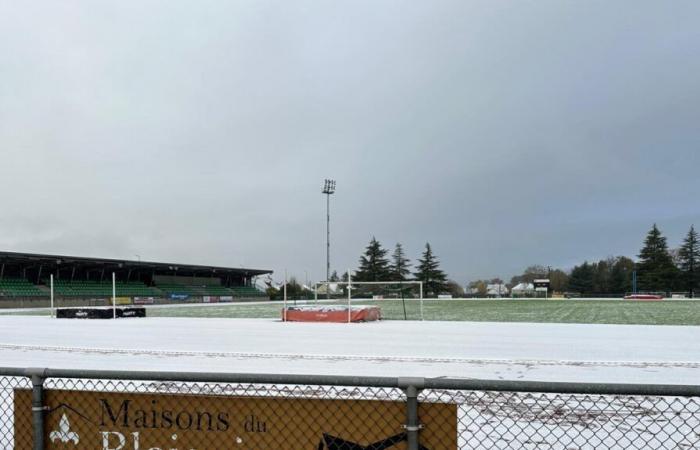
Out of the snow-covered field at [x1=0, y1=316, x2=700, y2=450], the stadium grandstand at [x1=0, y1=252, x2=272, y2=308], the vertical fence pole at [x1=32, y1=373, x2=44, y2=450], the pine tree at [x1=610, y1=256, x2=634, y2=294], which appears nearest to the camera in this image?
the vertical fence pole at [x1=32, y1=373, x2=44, y2=450]

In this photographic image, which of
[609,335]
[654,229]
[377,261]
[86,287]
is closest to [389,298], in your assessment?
[609,335]

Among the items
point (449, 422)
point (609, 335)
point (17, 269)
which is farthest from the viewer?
point (17, 269)

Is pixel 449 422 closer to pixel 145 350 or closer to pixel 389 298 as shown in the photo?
pixel 145 350

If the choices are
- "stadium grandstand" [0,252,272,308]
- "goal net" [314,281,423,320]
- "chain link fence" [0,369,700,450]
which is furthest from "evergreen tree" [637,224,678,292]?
"chain link fence" [0,369,700,450]

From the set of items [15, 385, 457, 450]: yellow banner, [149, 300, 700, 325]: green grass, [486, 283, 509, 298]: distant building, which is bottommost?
[486, 283, 509, 298]: distant building

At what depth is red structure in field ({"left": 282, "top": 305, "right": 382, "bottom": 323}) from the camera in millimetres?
27312

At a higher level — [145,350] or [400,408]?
[400,408]

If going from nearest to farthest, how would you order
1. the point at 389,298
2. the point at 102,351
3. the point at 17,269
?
the point at 102,351 → the point at 389,298 → the point at 17,269

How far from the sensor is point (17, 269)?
66.1 m

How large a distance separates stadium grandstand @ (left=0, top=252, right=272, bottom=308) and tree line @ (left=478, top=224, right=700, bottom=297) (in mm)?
64473

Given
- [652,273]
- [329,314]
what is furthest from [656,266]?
[329,314]

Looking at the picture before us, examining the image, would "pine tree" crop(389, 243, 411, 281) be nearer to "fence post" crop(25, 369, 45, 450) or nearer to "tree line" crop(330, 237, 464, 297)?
"tree line" crop(330, 237, 464, 297)

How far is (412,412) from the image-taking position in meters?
3.14

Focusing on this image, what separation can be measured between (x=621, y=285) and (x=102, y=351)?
380 ft
